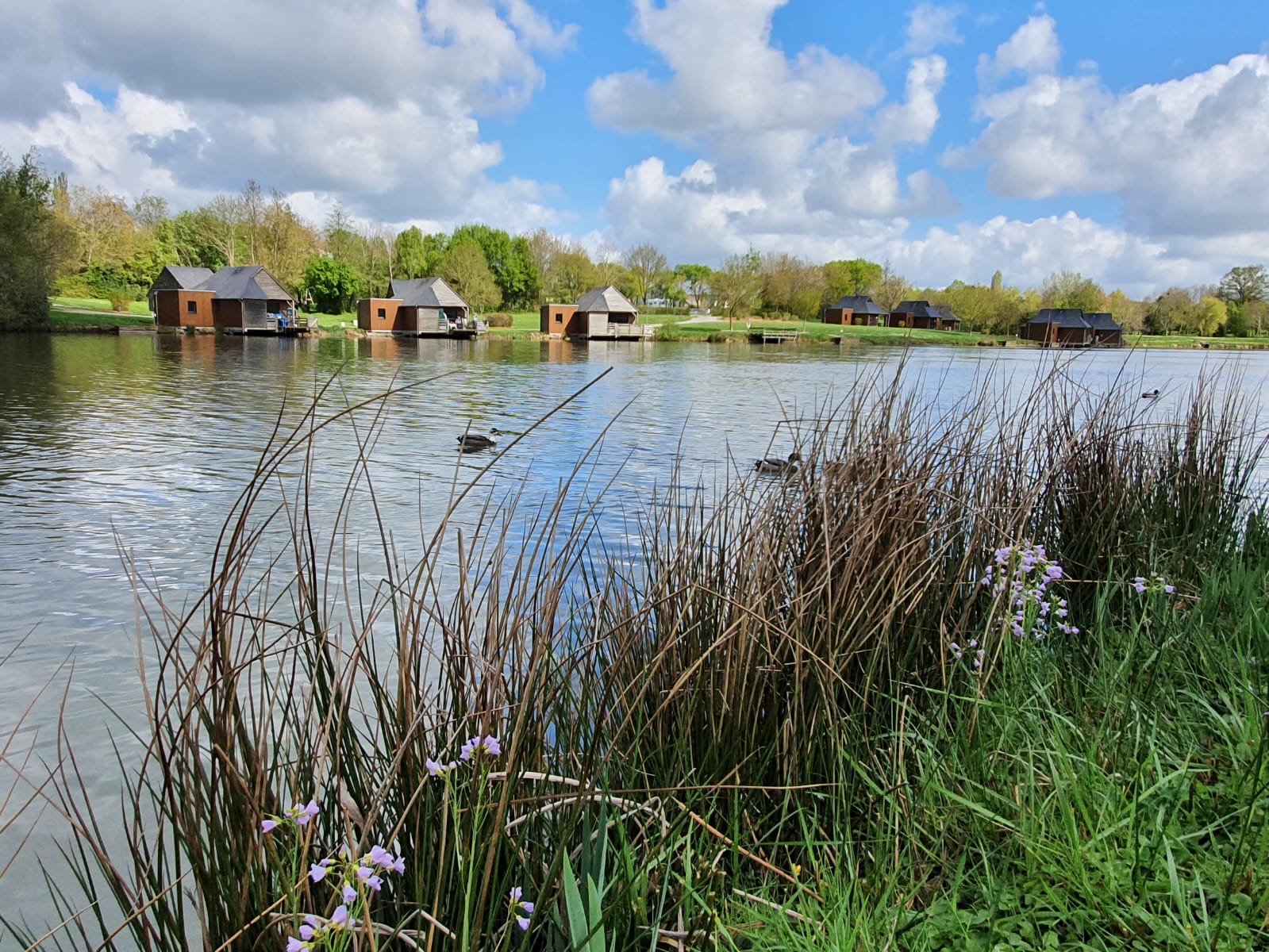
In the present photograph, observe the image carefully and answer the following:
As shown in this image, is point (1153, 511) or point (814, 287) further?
point (814, 287)

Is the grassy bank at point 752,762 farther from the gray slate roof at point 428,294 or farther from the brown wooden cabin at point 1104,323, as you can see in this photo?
the brown wooden cabin at point 1104,323

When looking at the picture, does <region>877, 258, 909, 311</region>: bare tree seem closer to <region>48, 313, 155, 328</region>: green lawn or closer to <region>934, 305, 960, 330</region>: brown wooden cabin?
<region>934, 305, 960, 330</region>: brown wooden cabin

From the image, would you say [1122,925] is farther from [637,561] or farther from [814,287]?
[814,287]

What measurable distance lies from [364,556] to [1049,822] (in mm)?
5288

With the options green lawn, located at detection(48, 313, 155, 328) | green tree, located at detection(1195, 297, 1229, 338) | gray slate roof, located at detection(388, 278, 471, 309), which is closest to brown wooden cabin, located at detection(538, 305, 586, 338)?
gray slate roof, located at detection(388, 278, 471, 309)

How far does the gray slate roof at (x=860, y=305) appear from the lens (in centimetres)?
8581

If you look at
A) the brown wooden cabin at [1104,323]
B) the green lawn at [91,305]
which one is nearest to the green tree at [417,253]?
the green lawn at [91,305]

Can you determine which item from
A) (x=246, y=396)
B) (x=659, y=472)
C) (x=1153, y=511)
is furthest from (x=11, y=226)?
(x=1153, y=511)

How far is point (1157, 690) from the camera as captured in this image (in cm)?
253

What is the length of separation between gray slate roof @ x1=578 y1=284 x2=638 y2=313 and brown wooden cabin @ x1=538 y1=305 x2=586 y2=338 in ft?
2.51

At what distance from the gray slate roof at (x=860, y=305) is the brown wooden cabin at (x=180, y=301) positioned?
59.5 meters

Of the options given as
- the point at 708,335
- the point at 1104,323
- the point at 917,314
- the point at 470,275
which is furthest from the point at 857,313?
the point at 470,275

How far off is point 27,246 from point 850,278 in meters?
84.8

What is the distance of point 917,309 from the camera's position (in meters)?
88.6
